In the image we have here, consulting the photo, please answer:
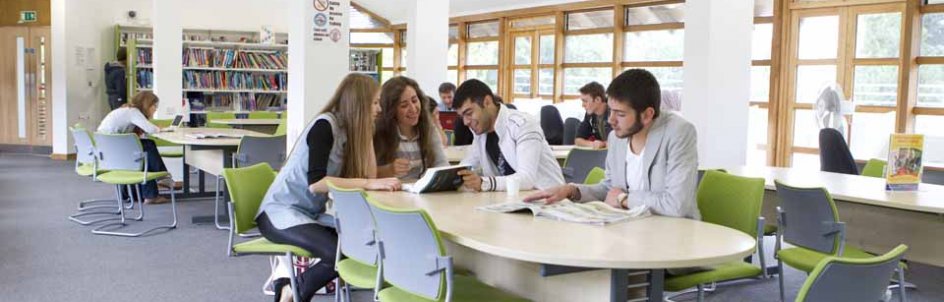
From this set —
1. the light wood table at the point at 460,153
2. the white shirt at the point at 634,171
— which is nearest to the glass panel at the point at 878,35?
the light wood table at the point at 460,153

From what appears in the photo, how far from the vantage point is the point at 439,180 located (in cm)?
332

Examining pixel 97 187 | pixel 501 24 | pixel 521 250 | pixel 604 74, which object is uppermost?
pixel 501 24

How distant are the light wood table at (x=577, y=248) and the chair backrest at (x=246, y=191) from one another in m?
0.96

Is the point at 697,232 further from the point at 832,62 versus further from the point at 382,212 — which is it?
the point at 832,62

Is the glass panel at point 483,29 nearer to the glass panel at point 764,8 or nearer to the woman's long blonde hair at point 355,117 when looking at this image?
the glass panel at point 764,8

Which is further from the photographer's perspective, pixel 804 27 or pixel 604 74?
pixel 604 74

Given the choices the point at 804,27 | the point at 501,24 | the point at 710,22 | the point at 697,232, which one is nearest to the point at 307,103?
the point at 710,22

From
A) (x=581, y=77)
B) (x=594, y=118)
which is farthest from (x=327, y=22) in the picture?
(x=581, y=77)

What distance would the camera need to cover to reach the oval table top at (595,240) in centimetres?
207

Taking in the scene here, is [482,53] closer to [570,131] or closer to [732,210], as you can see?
[570,131]

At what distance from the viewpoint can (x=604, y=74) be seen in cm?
1142

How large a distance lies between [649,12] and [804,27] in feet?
7.16

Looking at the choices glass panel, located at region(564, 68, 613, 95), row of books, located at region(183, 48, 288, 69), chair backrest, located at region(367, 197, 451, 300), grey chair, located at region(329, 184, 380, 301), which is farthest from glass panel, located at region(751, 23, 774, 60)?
chair backrest, located at region(367, 197, 451, 300)

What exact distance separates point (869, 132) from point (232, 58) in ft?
27.3
